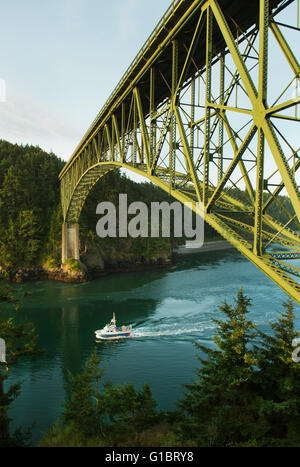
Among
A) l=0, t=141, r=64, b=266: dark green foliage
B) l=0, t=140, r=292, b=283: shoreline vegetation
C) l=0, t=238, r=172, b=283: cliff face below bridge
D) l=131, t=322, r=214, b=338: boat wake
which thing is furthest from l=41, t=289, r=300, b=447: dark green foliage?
l=0, t=141, r=64, b=266: dark green foliage

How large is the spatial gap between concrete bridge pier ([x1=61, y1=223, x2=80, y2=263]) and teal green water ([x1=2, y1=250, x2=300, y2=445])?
5.91 metres

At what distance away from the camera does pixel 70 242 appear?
145ft

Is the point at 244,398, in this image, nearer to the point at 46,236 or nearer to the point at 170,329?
the point at 170,329

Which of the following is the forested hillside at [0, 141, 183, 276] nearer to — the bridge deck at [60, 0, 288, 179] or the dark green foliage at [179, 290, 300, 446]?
the bridge deck at [60, 0, 288, 179]

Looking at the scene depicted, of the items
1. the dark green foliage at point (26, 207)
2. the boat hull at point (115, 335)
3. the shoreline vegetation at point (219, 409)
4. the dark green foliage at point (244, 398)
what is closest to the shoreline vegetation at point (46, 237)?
the dark green foliage at point (26, 207)

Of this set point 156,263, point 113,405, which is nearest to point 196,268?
point 156,263

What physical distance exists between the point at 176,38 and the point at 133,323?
1967 centimetres

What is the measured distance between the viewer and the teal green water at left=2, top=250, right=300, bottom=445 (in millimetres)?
14014

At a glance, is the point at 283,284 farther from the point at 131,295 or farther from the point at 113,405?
the point at 131,295

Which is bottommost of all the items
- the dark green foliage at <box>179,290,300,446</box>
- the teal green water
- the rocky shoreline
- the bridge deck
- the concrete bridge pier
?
the teal green water

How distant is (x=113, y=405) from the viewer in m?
8.79

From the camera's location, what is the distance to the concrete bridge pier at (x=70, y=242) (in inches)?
1693

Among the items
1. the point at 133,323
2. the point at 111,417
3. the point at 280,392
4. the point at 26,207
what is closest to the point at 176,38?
the point at 280,392
